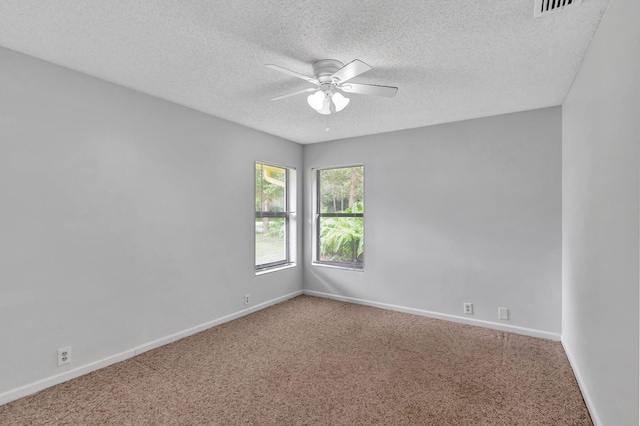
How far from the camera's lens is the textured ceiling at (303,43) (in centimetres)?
173

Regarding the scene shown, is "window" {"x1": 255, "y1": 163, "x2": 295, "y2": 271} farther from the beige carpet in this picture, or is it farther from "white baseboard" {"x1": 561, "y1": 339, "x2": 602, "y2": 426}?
"white baseboard" {"x1": 561, "y1": 339, "x2": 602, "y2": 426}

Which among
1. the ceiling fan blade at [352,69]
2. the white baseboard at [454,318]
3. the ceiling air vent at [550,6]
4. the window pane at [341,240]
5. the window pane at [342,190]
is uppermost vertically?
the ceiling air vent at [550,6]

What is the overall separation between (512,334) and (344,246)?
7.58 feet

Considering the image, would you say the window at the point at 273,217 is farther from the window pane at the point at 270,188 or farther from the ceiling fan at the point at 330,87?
the ceiling fan at the point at 330,87

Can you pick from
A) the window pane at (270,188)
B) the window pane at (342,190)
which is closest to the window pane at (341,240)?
the window pane at (342,190)

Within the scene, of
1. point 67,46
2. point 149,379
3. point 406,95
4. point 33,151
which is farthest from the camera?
point 406,95

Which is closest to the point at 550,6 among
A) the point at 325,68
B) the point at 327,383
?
the point at 325,68

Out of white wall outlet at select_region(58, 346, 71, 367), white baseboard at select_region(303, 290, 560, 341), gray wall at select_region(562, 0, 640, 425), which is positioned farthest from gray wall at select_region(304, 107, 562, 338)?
white wall outlet at select_region(58, 346, 71, 367)

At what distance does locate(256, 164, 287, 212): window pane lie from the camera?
4.34 meters

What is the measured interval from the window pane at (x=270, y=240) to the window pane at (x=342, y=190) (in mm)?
734

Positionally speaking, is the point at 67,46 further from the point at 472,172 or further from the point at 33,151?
the point at 472,172

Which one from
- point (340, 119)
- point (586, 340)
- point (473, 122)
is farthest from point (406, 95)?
point (586, 340)

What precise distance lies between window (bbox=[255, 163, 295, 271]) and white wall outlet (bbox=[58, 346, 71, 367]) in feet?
7.08

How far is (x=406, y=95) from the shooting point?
9.66ft
